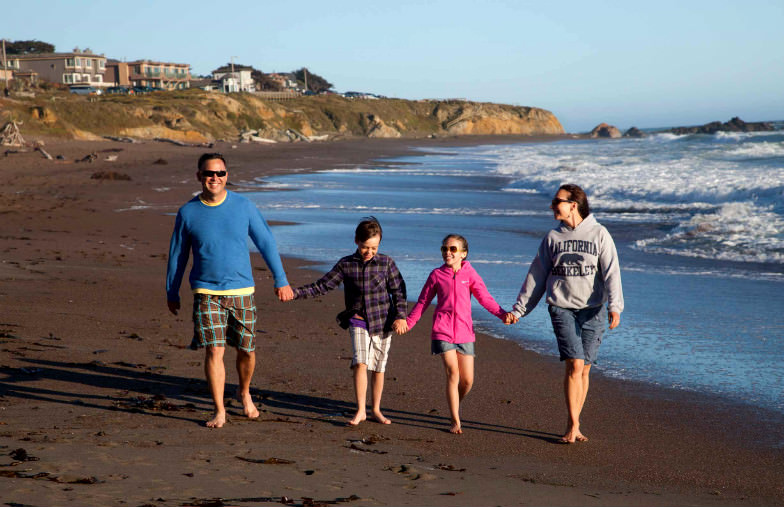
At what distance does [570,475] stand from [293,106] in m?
92.0

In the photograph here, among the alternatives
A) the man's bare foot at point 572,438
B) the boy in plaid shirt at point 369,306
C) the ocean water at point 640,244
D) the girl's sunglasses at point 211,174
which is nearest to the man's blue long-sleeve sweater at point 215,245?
the girl's sunglasses at point 211,174

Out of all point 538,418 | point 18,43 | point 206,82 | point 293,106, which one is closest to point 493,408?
point 538,418

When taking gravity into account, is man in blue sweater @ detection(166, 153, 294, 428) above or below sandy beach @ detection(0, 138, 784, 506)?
above

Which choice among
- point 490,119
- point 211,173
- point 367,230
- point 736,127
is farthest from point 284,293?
point 490,119

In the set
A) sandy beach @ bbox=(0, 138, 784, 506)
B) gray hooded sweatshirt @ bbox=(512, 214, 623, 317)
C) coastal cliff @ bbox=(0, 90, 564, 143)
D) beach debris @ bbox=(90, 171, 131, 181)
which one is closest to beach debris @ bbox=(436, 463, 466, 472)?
sandy beach @ bbox=(0, 138, 784, 506)

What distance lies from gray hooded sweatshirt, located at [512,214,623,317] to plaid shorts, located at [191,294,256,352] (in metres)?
1.86

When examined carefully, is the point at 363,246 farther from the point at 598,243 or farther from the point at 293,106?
the point at 293,106

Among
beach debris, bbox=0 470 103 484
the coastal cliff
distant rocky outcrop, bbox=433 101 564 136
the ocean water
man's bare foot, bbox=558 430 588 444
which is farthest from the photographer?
distant rocky outcrop, bbox=433 101 564 136

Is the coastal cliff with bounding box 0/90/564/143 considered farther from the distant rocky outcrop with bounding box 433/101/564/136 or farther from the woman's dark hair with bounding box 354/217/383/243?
the woman's dark hair with bounding box 354/217/383/243

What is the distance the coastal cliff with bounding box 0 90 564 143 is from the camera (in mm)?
49031

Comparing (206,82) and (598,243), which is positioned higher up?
(206,82)

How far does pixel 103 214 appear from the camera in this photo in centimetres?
1605

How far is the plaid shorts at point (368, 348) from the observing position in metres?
5.03

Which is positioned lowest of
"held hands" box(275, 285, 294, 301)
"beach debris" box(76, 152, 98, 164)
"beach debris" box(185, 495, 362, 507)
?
"beach debris" box(185, 495, 362, 507)
